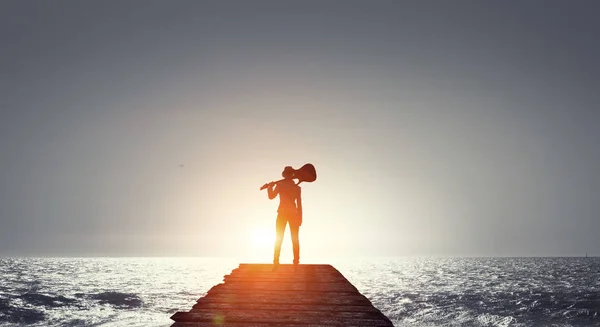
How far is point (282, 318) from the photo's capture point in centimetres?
636

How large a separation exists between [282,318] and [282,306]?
3.12 feet

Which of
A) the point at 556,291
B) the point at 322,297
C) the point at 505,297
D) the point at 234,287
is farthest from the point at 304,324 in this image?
the point at 556,291

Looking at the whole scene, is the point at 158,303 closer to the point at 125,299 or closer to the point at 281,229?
the point at 125,299

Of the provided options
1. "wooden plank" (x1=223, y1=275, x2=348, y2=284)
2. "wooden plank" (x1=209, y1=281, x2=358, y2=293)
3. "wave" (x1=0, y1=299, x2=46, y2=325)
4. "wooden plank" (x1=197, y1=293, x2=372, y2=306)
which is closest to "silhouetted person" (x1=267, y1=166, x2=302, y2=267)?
"wooden plank" (x1=223, y1=275, x2=348, y2=284)

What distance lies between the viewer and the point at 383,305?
6950 centimetres

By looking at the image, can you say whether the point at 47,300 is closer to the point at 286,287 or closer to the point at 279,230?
the point at 279,230

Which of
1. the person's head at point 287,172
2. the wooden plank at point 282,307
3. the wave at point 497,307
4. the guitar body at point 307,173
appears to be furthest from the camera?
the wave at point 497,307

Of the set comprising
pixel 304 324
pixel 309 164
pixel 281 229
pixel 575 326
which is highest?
→ pixel 309 164

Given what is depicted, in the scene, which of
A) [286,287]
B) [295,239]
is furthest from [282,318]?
[295,239]

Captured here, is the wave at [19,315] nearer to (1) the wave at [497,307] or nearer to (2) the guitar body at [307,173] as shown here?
(1) the wave at [497,307]

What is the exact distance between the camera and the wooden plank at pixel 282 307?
23.1ft

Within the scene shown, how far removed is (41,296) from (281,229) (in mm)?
76071

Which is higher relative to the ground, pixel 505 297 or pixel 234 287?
pixel 234 287

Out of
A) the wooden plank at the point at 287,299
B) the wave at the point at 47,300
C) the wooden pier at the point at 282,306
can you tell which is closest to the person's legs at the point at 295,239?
the wooden pier at the point at 282,306
